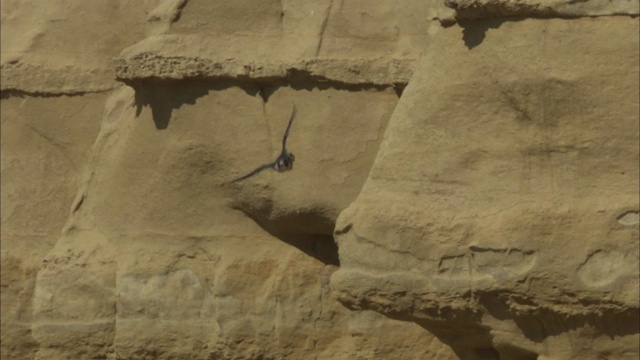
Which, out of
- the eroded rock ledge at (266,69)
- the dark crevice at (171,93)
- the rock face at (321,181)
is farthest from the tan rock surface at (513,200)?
the dark crevice at (171,93)

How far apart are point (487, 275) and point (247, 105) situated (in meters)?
1.36

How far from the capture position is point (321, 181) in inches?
223

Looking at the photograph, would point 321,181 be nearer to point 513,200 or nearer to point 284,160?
point 284,160

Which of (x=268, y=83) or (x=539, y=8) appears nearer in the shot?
(x=539, y=8)

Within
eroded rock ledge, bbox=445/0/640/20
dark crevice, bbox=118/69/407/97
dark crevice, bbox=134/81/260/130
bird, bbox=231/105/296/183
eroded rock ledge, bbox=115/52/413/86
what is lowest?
bird, bbox=231/105/296/183

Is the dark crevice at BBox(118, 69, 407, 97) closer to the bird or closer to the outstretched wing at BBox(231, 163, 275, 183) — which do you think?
the bird

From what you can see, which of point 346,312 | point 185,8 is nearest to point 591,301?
point 346,312

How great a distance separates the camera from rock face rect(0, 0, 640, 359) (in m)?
4.59

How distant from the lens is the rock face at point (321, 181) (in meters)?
4.59

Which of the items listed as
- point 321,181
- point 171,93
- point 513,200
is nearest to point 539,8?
point 513,200

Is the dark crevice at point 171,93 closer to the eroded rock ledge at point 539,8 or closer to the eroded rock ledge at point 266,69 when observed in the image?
the eroded rock ledge at point 266,69

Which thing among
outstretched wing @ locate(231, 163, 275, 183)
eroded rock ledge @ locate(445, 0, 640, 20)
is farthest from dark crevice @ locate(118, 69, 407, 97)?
eroded rock ledge @ locate(445, 0, 640, 20)

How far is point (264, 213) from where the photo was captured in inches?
228

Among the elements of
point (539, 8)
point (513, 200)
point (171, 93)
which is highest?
point (539, 8)
